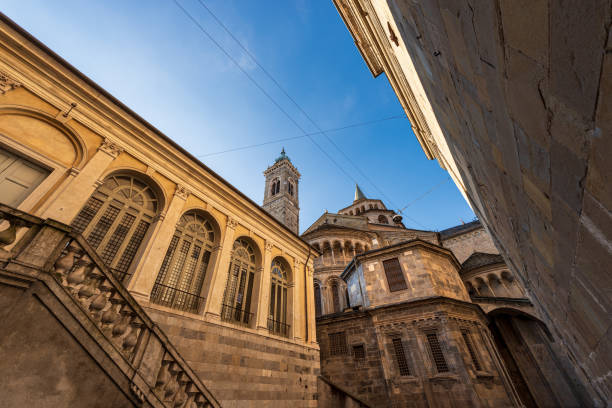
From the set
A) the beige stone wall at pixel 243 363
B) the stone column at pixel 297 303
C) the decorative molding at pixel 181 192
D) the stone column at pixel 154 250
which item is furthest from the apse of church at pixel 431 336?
the decorative molding at pixel 181 192

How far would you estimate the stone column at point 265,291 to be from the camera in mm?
10823

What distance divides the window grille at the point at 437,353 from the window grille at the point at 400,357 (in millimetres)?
1509

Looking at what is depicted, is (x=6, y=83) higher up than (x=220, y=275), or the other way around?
(x=6, y=83)

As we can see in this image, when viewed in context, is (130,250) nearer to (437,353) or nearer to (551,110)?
(551,110)

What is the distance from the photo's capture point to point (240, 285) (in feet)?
37.3

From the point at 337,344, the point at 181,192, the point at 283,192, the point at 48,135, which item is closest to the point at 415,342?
the point at 337,344

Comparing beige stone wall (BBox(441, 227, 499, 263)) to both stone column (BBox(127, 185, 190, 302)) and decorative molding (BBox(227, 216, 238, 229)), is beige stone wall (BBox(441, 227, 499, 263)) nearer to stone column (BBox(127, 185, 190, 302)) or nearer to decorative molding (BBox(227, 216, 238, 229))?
decorative molding (BBox(227, 216, 238, 229))

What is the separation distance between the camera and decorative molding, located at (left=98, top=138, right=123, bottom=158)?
8.49m

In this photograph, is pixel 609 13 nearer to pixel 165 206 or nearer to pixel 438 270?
pixel 165 206

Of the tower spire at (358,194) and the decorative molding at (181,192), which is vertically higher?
the tower spire at (358,194)

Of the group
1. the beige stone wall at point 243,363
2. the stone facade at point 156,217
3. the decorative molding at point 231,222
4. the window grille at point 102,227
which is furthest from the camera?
the decorative molding at point 231,222

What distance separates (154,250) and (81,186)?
2.77 meters

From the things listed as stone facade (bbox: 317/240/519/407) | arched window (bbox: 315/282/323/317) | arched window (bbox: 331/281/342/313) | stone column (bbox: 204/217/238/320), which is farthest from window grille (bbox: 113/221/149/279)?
arched window (bbox: 331/281/342/313)

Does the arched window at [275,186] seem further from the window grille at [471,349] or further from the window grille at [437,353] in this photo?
the window grille at [471,349]
